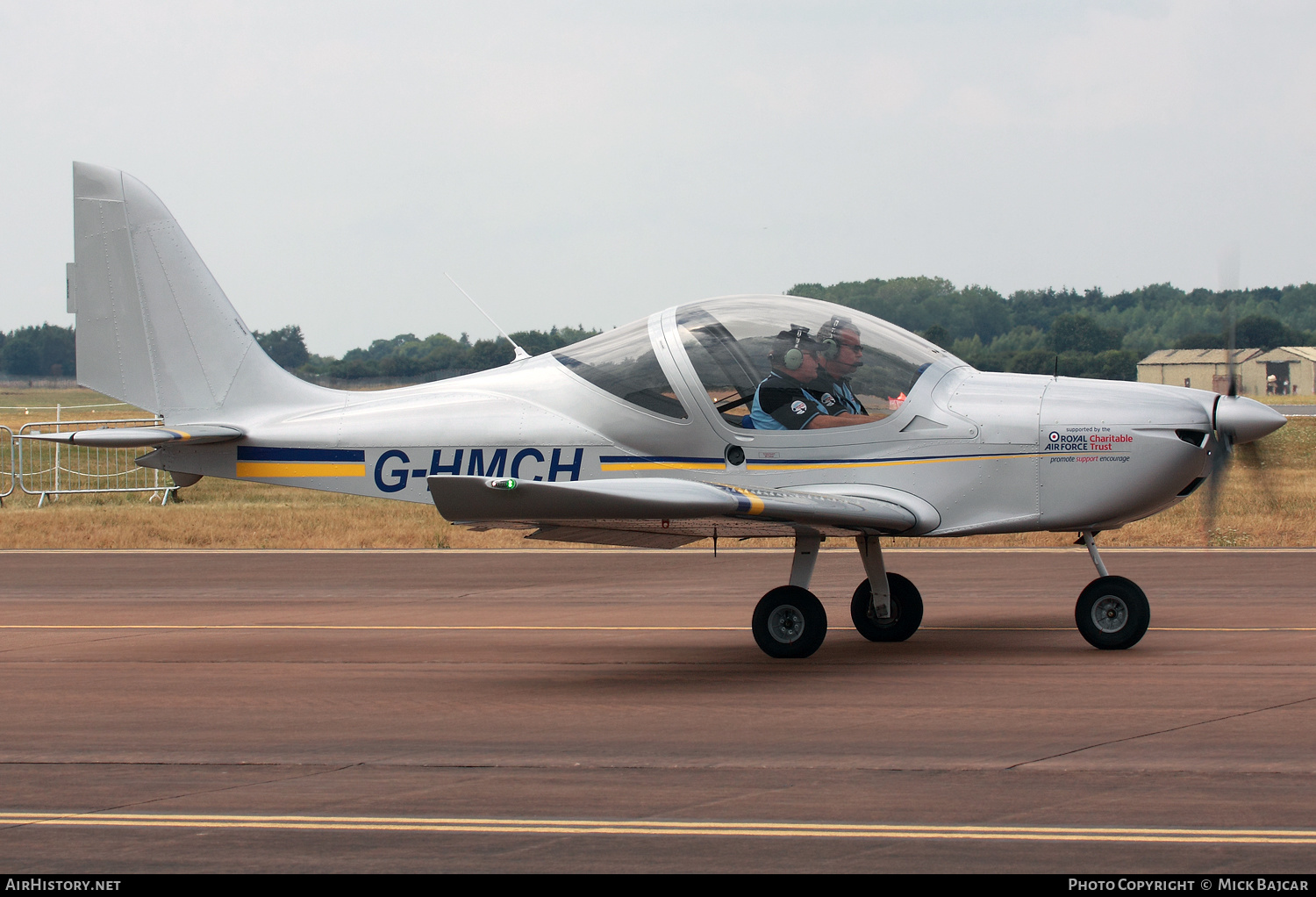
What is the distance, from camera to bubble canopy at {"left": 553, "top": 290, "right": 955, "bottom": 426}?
424 inches

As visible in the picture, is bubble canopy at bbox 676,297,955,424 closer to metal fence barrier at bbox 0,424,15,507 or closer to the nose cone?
the nose cone

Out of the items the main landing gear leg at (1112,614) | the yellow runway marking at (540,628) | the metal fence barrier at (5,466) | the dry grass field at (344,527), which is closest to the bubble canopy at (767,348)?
the main landing gear leg at (1112,614)

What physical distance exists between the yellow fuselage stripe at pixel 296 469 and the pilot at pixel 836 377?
3822mm

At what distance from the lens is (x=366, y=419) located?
11.7 meters

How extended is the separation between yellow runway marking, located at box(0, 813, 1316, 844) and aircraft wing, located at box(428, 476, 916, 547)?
2.81 meters

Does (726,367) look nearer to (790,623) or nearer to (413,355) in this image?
(790,623)

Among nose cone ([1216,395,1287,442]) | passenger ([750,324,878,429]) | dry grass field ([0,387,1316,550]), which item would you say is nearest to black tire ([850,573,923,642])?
passenger ([750,324,878,429])

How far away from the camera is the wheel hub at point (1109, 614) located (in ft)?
34.7

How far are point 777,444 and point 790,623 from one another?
1.37 meters

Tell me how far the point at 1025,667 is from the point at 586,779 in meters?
4.29

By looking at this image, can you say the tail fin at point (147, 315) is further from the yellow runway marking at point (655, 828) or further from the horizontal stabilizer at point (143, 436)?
the yellow runway marking at point (655, 828)

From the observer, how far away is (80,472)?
32.2m

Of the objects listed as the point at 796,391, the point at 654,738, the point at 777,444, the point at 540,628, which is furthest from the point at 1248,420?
the point at 540,628
